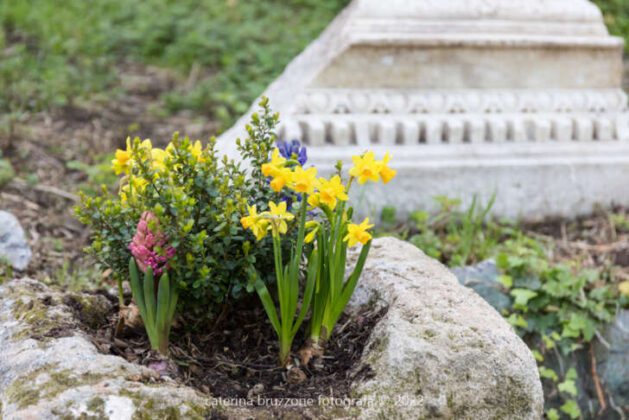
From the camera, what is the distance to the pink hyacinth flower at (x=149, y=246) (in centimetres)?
199

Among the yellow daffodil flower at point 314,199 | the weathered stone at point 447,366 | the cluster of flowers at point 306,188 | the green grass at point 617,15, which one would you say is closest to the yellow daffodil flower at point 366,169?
the cluster of flowers at point 306,188

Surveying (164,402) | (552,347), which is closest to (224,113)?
(552,347)

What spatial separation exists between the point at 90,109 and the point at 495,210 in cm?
281

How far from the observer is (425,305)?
7.06ft

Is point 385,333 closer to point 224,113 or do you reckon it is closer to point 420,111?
point 420,111

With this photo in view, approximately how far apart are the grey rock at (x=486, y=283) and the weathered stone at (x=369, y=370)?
906mm

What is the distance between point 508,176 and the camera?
379 centimetres

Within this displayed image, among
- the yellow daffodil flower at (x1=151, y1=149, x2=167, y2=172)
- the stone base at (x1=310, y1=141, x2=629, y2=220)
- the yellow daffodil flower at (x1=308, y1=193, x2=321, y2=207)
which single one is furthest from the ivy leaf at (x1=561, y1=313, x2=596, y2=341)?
the yellow daffodil flower at (x1=151, y1=149, x2=167, y2=172)

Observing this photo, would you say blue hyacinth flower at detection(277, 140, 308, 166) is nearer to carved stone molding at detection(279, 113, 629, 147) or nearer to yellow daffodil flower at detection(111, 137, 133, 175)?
yellow daffodil flower at detection(111, 137, 133, 175)

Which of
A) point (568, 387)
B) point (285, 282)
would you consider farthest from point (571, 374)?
point (285, 282)

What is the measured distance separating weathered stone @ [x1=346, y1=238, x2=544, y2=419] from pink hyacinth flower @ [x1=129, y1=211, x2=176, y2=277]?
0.56 m

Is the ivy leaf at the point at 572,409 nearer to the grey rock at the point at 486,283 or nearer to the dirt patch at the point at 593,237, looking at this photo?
the grey rock at the point at 486,283

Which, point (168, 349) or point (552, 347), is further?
point (552, 347)

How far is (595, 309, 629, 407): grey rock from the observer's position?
9.99ft
